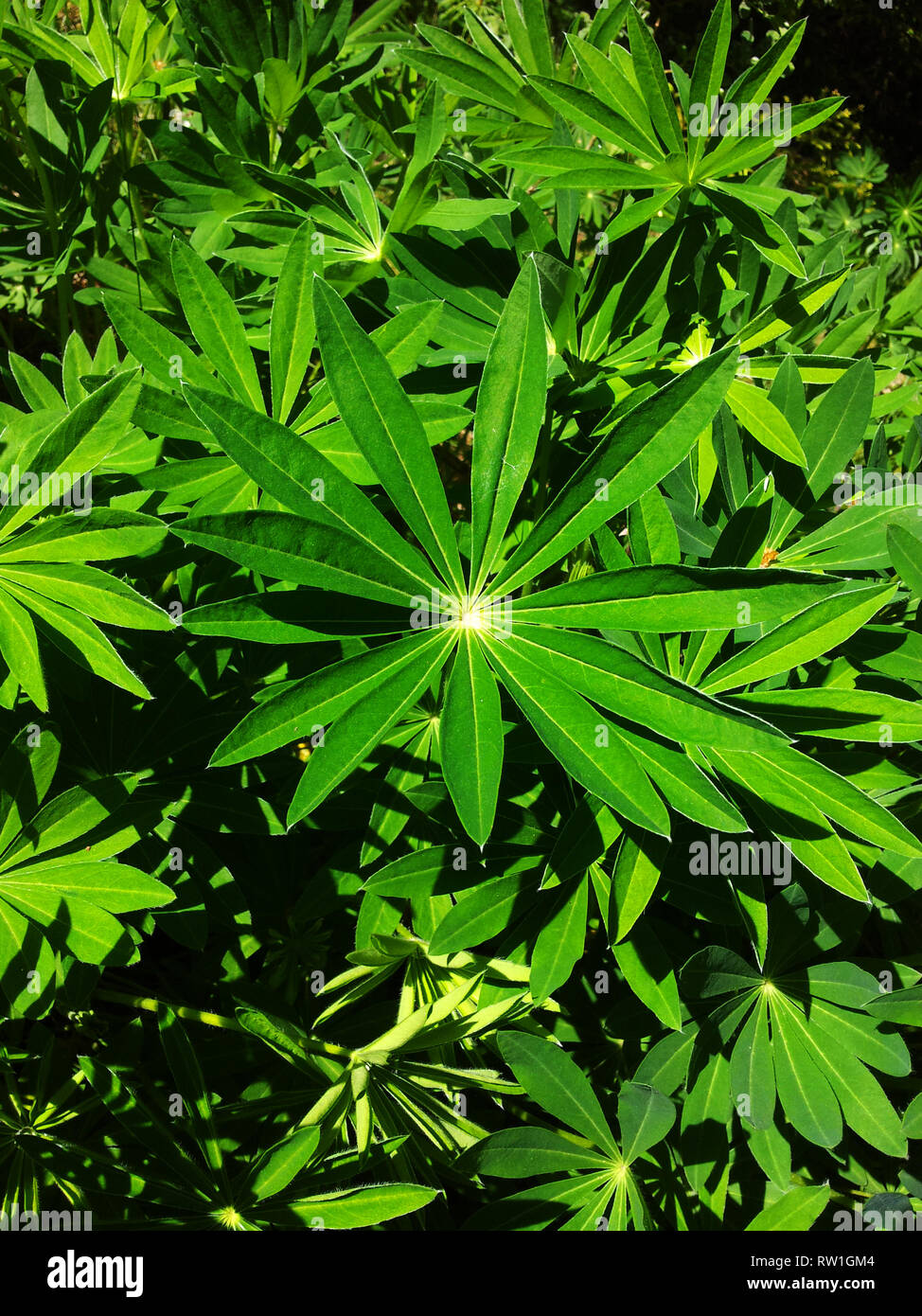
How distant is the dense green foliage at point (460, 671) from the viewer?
1.33 meters

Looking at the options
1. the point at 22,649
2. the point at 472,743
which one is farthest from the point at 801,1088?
the point at 22,649

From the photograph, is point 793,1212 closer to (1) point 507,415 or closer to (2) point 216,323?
(1) point 507,415

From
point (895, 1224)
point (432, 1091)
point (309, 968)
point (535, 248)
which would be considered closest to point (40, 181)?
point (535, 248)

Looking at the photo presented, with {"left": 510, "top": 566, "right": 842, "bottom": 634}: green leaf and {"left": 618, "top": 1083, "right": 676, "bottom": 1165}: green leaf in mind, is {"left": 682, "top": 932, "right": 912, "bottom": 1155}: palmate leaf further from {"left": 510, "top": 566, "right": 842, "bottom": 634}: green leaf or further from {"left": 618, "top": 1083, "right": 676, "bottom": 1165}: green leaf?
{"left": 510, "top": 566, "right": 842, "bottom": 634}: green leaf

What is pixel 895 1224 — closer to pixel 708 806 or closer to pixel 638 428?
pixel 708 806

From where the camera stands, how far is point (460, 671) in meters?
1.37

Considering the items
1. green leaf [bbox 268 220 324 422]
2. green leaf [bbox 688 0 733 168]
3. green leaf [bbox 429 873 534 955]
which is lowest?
green leaf [bbox 429 873 534 955]

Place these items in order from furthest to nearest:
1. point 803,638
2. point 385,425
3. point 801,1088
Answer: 1. point 801,1088
2. point 803,638
3. point 385,425

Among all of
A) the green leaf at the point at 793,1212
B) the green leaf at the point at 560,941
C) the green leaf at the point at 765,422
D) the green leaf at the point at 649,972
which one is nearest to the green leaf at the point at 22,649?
the green leaf at the point at 560,941

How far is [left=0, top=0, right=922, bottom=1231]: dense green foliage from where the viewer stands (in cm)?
133

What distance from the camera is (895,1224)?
186cm

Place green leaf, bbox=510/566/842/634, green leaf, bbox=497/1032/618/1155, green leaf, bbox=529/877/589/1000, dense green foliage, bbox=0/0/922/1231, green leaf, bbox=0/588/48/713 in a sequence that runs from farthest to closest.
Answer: green leaf, bbox=497/1032/618/1155, green leaf, bbox=529/877/589/1000, green leaf, bbox=0/588/48/713, dense green foliage, bbox=0/0/922/1231, green leaf, bbox=510/566/842/634

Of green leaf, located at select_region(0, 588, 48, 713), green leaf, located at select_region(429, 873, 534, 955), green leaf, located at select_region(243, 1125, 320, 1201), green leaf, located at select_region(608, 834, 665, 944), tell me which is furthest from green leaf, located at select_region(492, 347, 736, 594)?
green leaf, located at select_region(243, 1125, 320, 1201)

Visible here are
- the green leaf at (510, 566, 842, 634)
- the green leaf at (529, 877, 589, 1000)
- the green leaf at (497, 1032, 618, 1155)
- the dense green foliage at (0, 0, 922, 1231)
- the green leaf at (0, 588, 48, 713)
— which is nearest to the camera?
the green leaf at (510, 566, 842, 634)
